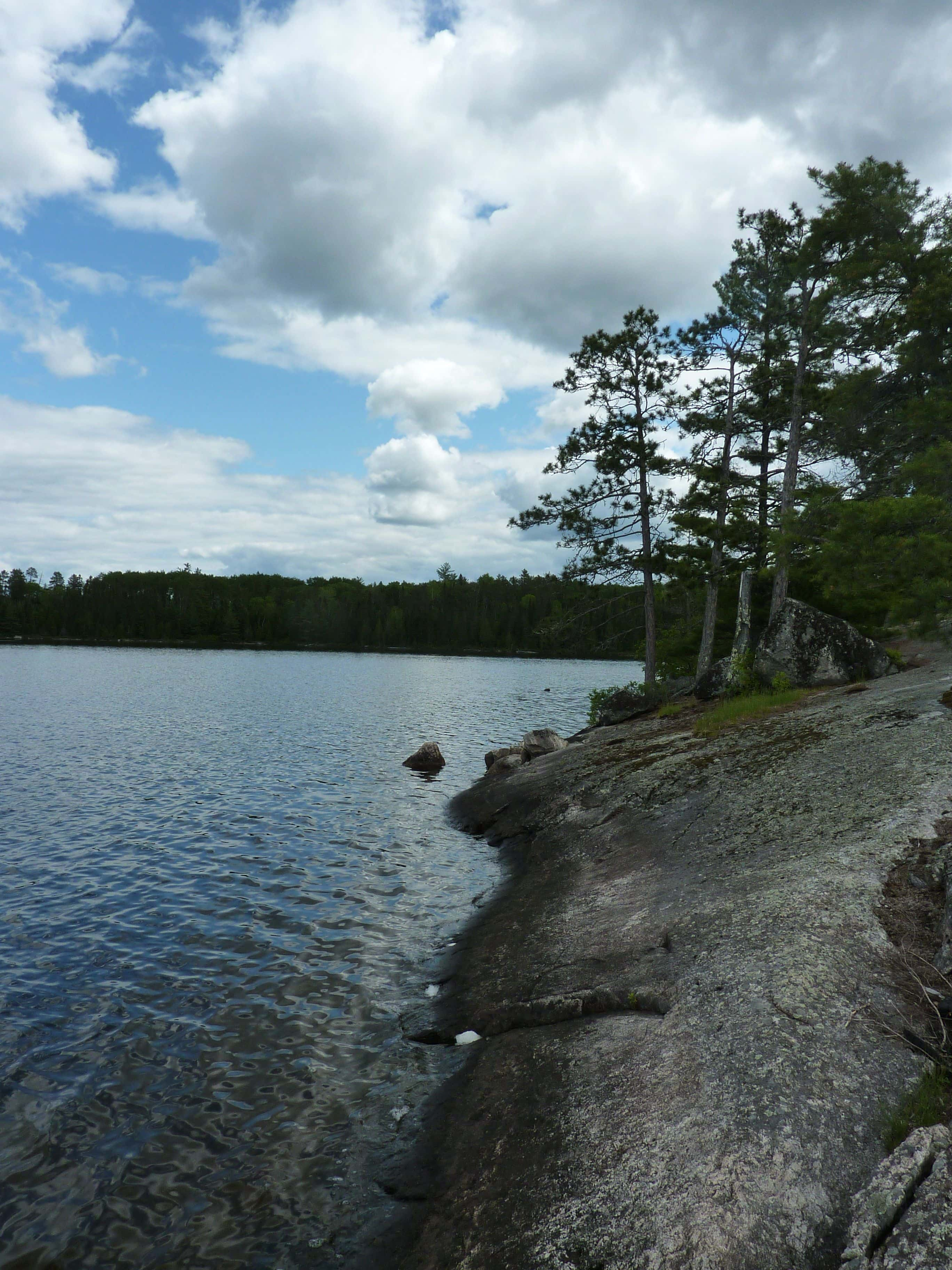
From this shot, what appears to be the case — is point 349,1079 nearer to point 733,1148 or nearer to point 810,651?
point 733,1148

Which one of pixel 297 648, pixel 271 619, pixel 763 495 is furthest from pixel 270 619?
pixel 763 495

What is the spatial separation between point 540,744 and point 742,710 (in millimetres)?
9647

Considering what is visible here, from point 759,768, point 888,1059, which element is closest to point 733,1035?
point 888,1059

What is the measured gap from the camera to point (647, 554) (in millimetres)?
32844

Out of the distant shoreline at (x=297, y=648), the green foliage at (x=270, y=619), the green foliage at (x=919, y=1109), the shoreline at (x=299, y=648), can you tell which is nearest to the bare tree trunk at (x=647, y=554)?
the green foliage at (x=919, y=1109)

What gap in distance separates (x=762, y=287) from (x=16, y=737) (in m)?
39.5

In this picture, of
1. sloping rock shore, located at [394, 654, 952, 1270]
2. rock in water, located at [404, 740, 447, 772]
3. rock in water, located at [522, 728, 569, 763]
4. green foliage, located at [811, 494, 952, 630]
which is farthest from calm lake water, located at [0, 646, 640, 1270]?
green foliage, located at [811, 494, 952, 630]

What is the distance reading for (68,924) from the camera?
12758 mm

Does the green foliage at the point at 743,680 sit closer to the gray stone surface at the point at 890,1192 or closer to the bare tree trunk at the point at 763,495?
the bare tree trunk at the point at 763,495

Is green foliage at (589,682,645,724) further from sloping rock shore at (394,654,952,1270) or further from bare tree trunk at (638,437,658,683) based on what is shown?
sloping rock shore at (394,654,952,1270)

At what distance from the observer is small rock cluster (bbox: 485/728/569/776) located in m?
27.0

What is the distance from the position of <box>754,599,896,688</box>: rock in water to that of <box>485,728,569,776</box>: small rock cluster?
26.8 feet

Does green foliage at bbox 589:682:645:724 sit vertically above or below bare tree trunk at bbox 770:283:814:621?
below

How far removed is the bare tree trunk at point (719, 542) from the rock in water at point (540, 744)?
7.32 meters
